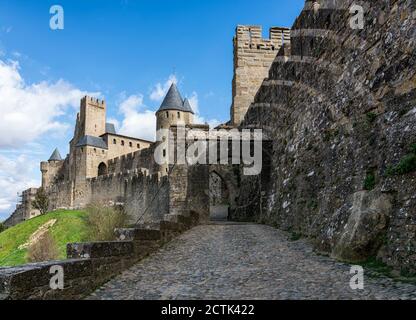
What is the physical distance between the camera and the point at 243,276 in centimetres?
551

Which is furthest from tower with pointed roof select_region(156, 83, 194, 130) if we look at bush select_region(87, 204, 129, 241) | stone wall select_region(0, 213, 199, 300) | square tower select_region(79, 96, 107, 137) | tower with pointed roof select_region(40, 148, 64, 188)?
stone wall select_region(0, 213, 199, 300)

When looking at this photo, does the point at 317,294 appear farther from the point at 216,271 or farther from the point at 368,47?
the point at 368,47

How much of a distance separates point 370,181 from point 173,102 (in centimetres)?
4194

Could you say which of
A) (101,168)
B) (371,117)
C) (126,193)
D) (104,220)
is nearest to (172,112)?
(101,168)

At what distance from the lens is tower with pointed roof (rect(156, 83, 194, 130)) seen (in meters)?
45.8

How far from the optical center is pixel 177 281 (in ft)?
18.1

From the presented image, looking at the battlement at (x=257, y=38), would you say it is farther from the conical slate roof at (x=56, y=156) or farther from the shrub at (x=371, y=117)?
the conical slate roof at (x=56, y=156)

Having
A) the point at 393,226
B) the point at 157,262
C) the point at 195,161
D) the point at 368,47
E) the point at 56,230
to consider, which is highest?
the point at 368,47

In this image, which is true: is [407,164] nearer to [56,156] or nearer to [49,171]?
[49,171]

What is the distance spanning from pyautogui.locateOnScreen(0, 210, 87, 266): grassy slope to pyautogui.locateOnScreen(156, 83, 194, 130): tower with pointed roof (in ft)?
50.8

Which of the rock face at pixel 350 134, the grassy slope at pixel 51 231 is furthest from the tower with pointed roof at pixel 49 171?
the rock face at pixel 350 134

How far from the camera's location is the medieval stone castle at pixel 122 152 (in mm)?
24141

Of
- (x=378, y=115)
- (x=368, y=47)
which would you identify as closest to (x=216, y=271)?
(x=378, y=115)

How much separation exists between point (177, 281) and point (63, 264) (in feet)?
4.93
